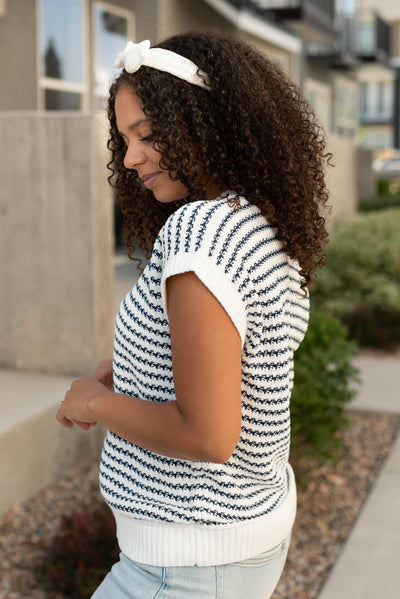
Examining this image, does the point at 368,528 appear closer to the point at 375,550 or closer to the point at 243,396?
the point at 375,550

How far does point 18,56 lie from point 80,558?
6482 mm

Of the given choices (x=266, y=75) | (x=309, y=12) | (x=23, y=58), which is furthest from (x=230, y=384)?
(x=309, y=12)

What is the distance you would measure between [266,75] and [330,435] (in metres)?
2.79

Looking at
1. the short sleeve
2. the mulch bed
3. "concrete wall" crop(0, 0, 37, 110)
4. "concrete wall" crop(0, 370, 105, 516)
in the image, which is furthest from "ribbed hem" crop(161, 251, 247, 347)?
"concrete wall" crop(0, 0, 37, 110)

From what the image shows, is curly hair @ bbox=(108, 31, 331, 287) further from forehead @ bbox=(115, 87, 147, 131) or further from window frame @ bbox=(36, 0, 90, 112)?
window frame @ bbox=(36, 0, 90, 112)

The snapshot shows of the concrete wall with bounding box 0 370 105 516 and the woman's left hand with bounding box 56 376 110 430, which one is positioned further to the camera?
the concrete wall with bounding box 0 370 105 516

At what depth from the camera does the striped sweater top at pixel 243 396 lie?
1198 mm

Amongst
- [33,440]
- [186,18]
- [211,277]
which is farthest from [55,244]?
[186,18]

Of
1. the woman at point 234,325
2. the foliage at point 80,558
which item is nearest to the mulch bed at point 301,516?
the foliage at point 80,558

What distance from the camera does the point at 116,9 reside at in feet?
31.2

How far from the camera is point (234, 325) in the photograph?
3.78 ft

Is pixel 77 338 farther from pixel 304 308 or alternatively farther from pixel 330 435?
pixel 304 308

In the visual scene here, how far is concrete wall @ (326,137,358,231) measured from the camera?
26.8ft

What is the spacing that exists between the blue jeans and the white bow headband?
0.82 m
